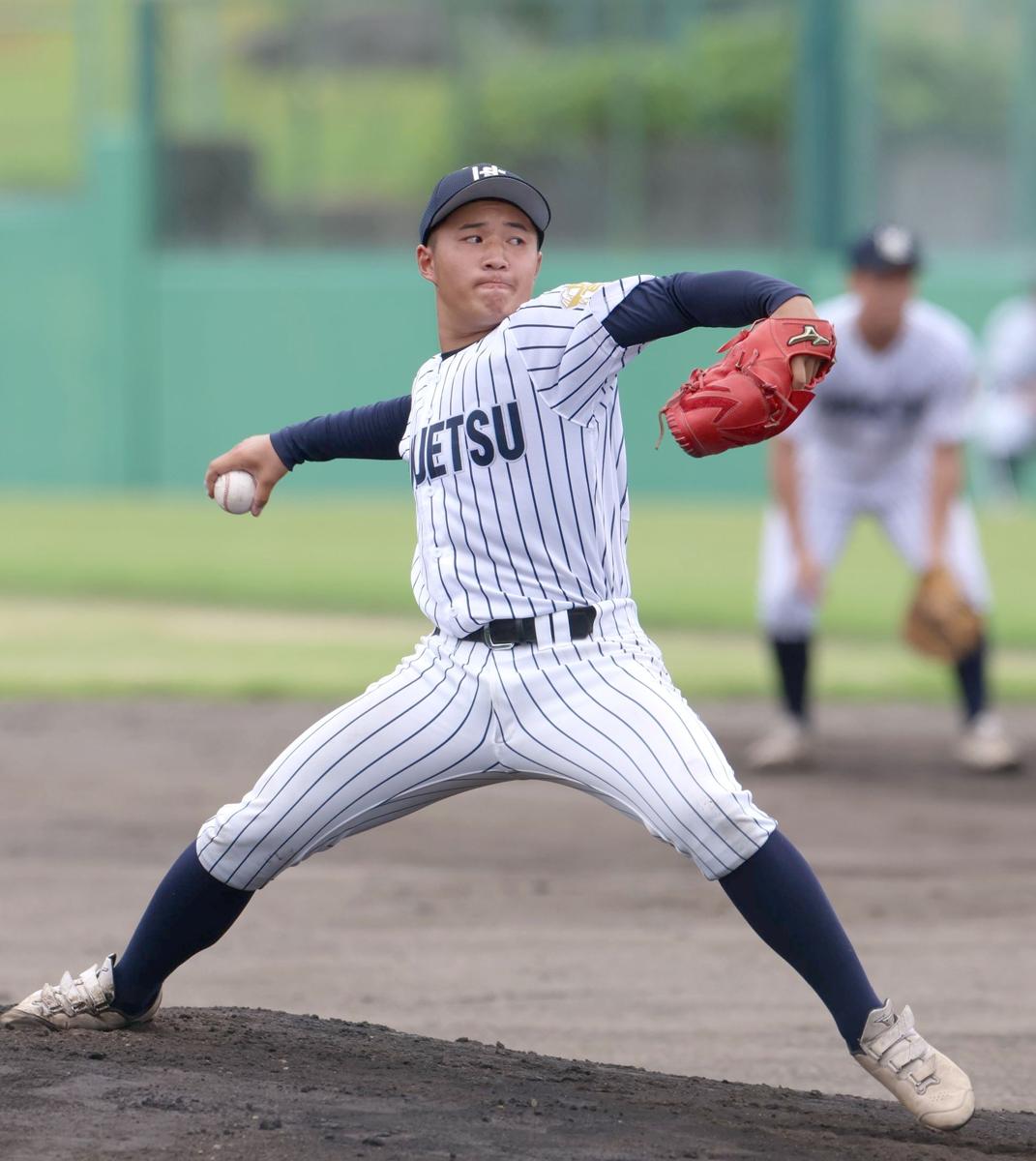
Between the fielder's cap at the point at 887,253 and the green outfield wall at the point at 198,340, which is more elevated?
the green outfield wall at the point at 198,340

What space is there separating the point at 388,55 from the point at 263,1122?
19239mm

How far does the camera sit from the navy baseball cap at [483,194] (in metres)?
3.49

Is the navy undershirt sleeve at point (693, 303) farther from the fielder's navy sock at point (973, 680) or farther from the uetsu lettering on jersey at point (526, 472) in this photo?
the fielder's navy sock at point (973, 680)

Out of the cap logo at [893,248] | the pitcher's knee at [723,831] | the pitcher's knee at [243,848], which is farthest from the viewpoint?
the cap logo at [893,248]

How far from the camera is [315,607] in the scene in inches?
471

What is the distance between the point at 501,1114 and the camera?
3268 millimetres

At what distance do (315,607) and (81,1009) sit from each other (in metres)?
8.31

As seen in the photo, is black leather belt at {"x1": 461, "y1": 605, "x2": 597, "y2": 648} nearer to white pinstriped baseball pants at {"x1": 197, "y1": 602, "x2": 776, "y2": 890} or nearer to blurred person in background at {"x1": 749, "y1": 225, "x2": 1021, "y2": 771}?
white pinstriped baseball pants at {"x1": 197, "y1": 602, "x2": 776, "y2": 890}

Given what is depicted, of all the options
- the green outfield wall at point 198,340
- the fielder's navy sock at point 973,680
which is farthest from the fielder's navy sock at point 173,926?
the green outfield wall at point 198,340

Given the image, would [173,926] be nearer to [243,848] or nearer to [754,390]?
[243,848]

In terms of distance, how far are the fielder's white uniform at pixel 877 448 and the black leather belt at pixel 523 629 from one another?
13.0 ft

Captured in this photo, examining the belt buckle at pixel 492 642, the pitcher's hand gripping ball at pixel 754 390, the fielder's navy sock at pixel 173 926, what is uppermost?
the pitcher's hand gripping ball at pixel 754 390

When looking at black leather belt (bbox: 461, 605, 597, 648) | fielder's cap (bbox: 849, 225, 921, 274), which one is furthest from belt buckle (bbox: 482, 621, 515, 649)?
fielder's cap (bbox: 849, 225, 921, 274)

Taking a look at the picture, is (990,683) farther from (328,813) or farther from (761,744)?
(328,813)
